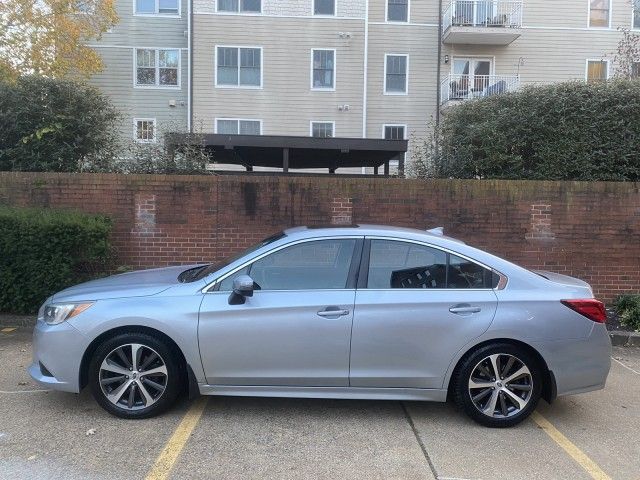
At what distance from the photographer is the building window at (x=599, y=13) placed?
74.1 feet

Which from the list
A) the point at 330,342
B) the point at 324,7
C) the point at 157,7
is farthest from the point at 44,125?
the point at 157,7

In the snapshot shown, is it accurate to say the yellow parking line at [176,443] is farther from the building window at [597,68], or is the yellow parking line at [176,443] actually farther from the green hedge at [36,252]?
the building window at [597,68]

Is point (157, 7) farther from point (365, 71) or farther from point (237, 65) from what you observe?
point (365, 71)

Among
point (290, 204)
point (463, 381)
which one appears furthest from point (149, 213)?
point (463, 381)

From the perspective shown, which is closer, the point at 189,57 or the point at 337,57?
the point at 189,57

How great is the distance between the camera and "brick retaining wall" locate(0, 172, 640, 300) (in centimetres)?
781

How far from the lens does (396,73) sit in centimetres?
2242

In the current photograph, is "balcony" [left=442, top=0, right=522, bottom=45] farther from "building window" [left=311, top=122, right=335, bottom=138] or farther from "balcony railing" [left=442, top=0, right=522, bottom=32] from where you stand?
"building window" [left=311, top=122, right=335, bottom=138]

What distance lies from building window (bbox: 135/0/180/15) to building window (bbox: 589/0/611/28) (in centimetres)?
1686

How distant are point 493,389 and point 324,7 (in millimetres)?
20002

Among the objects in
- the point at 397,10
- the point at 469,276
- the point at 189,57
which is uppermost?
the point at 397,10

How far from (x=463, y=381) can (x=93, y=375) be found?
9.26 feet

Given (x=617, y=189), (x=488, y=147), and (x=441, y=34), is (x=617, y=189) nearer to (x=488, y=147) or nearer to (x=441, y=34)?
(x=488, y=147)

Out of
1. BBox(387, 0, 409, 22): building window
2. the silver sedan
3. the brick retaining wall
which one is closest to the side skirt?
the silver sedan
